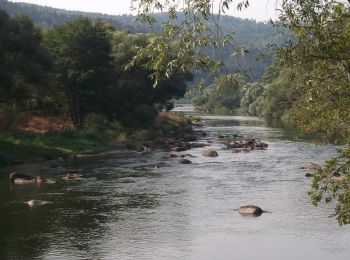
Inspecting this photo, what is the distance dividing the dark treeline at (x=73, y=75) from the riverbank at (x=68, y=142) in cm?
336

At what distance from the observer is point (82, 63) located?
A: 7312cm

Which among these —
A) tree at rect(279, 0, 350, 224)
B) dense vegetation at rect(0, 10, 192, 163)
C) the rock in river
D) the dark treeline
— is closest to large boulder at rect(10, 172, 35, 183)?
dense vegetation at rect(0, 10, 192, 163)

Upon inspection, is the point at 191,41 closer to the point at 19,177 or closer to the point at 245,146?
the point at 19,177

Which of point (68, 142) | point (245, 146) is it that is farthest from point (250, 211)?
point (245, 146)

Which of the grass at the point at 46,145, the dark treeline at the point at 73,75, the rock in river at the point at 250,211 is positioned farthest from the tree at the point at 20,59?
the rock in river at the point at 250,211

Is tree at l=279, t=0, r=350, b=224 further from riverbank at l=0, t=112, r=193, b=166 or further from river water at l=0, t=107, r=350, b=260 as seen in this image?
riverbank at l=0, t=112, r=193, b=166

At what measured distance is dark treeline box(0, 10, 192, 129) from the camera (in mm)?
62719

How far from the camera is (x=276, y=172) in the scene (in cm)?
4919

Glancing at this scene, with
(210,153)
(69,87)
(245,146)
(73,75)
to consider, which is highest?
(73,75)

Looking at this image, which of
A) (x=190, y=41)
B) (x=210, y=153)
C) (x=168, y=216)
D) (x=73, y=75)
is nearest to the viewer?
(x=190, y=41)

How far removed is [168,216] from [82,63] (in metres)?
44.3

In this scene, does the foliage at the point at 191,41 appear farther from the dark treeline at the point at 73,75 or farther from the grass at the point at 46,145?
the dark treeline at the point at 73,75

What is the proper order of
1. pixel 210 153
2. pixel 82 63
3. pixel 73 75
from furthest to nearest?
pixel 82 63 < pixel 73 75 < pixel 210 153

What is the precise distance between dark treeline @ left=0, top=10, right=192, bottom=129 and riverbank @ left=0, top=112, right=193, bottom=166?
3364 millimetres
